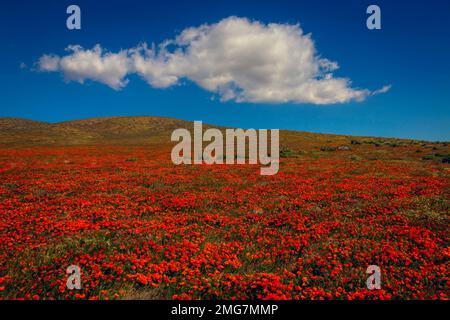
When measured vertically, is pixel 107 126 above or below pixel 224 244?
above

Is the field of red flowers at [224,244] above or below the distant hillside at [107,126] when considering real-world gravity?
below

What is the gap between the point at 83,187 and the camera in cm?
1641

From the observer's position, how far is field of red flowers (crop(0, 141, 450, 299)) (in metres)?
5.75

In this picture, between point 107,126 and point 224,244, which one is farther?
point 107,126

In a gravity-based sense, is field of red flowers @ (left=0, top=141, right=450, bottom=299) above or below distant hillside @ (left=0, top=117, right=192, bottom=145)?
below

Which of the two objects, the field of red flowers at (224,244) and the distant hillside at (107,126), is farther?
the distant hillside at (107,126)

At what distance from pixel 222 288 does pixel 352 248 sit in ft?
14.3

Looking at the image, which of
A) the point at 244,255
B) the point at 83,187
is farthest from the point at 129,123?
the point at 244,255

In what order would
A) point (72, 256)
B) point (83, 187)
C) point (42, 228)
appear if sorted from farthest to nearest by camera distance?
point (83, 187) → point (42, 228) → point (72, 256)

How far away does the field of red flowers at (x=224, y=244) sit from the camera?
18.9 ft

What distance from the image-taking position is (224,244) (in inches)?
313

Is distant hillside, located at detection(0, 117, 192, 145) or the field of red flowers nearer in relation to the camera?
the field of red flowers
